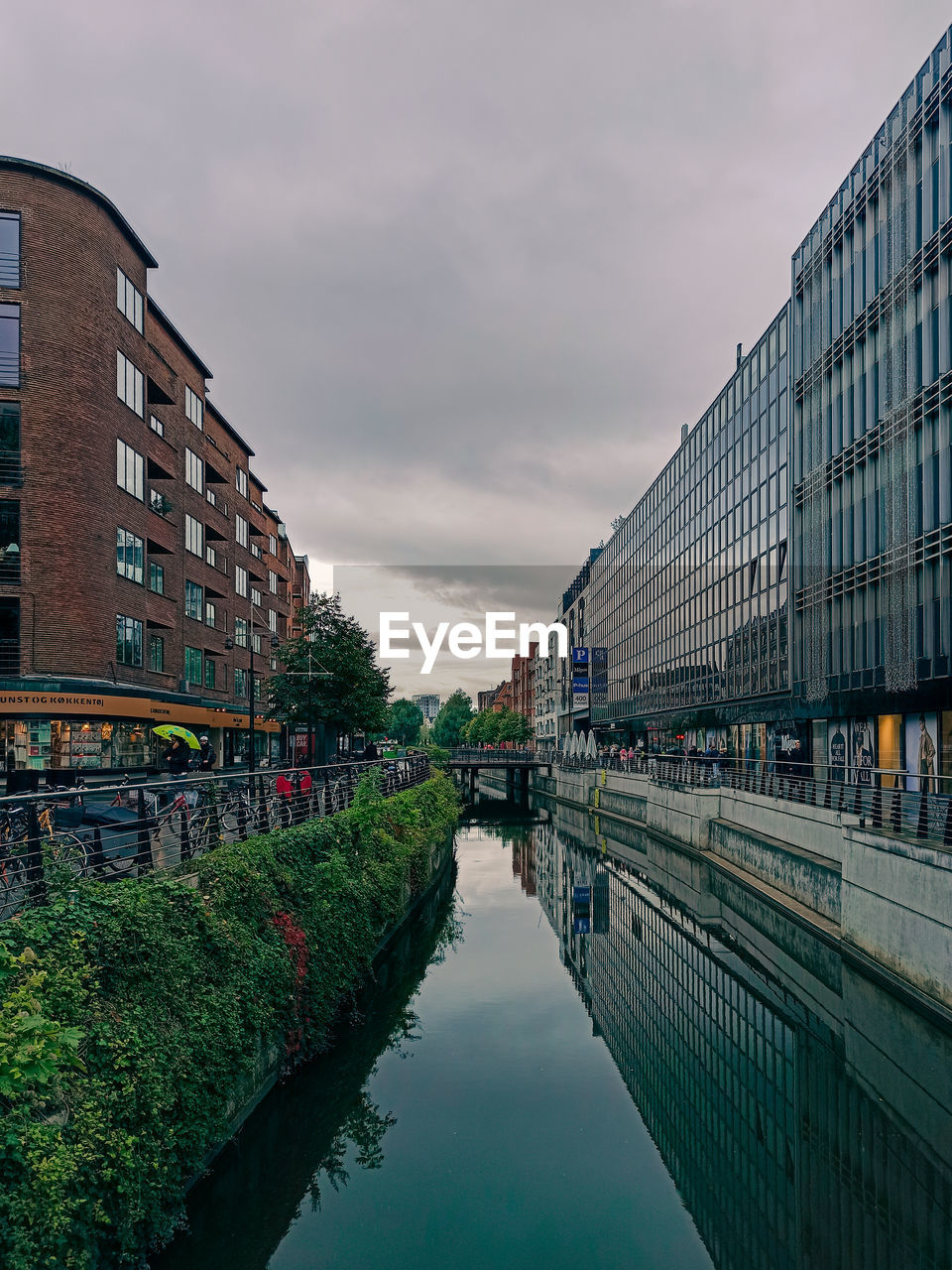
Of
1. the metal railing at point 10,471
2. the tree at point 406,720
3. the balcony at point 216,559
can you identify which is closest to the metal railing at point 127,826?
the metal railing at point 10,471

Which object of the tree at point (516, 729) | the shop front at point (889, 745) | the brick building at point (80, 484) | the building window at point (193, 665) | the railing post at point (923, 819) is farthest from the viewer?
the tree at point (516, 729)

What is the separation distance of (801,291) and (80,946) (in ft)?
143

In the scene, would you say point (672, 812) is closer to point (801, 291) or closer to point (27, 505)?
point (801, 291)

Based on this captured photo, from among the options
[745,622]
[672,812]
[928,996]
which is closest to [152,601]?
[672,812]

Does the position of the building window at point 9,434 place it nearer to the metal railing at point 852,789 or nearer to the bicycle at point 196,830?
the bicycle at point 196,830

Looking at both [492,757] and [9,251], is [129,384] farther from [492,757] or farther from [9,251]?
[492,757]

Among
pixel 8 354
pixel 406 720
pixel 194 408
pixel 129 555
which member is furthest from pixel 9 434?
pixel 406 720

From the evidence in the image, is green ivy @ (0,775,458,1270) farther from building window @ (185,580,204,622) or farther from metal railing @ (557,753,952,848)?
building window @ (185,580,204,622)

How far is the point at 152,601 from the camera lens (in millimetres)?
44438

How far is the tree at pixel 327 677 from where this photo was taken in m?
41.8

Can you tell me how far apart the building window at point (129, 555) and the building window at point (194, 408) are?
1245 centimetres

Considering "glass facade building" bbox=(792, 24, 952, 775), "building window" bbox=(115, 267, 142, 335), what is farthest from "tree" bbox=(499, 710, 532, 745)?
"building window" bbox=(115, 267, 142, 335)

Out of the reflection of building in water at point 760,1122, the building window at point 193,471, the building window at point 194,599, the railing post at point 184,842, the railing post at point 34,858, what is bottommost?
the reflection of building in water at point 760,1122

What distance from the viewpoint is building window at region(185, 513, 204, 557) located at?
5169 centimetres
